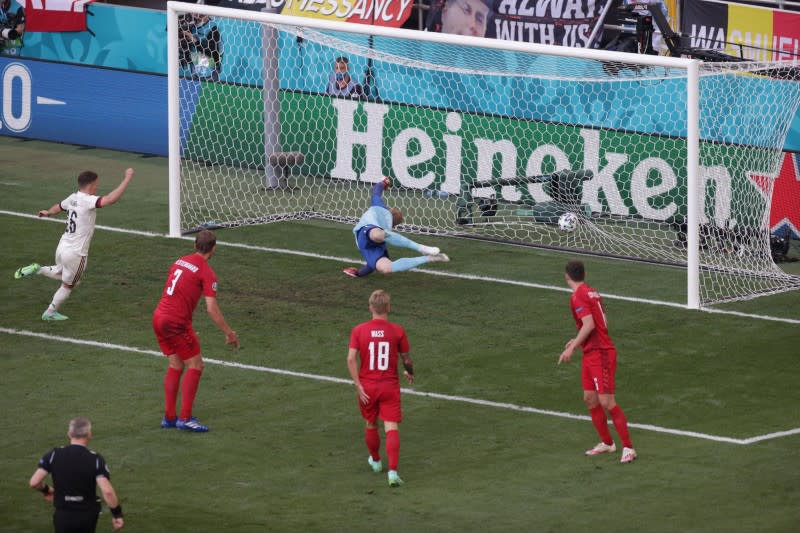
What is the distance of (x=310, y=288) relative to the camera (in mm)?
19766

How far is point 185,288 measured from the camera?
46.6 ft

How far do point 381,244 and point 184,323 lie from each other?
19.8 ft

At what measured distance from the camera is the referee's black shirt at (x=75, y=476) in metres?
10.4

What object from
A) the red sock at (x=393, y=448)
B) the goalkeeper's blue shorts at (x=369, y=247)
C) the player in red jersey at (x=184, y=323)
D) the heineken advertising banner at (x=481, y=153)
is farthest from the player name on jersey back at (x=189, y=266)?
the heineken advertising banner at (x=481, y=153)

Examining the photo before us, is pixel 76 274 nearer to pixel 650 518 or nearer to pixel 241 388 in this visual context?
pixel 241 388

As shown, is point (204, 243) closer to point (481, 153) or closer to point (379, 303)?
point (379, 303)

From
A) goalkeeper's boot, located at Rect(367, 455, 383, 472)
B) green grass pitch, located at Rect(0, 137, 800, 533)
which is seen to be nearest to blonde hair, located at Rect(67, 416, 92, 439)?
green grass pitch, located at Rect(0, 137, 800, 533)

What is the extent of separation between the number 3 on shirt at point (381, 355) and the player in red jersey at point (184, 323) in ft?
5.66

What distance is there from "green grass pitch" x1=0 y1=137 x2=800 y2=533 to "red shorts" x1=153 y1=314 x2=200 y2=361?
76cm

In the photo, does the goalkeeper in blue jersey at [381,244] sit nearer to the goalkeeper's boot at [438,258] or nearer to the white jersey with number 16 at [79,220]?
the goalkeeper's boot at [438,258]

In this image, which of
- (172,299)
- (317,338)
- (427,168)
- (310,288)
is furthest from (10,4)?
(172,299)

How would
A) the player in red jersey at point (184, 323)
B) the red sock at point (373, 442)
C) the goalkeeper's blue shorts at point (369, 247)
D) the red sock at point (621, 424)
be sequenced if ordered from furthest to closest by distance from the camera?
the goalkeeper's blue shorts at point (369, 247)
the player in red jersey at point (184, 323)
the red sock at point (621, 424)
the red sock at point (373, 442)

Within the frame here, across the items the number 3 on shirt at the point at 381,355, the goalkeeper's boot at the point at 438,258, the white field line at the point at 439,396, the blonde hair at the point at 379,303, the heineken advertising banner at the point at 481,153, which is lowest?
the white field line at the point at 439,396

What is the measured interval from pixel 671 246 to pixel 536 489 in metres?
9.79
